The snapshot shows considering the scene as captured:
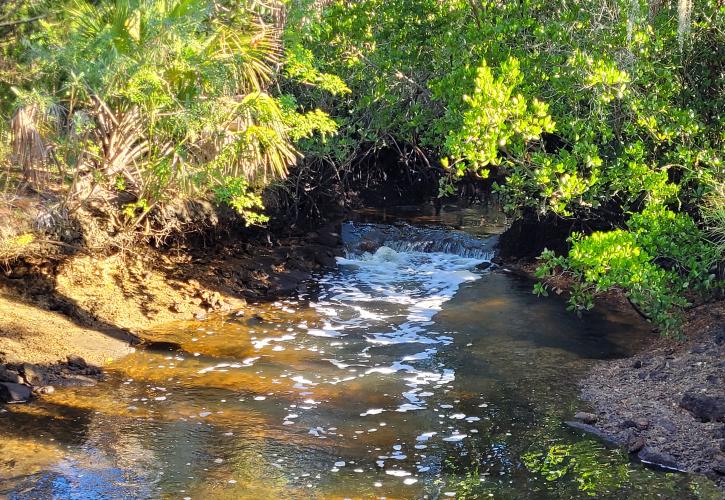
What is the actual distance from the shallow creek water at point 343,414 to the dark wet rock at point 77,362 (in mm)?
429

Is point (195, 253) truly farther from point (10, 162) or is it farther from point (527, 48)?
point (527, 48)

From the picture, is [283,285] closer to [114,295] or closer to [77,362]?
[114,295]

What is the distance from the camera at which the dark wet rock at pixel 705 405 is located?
8.59 m

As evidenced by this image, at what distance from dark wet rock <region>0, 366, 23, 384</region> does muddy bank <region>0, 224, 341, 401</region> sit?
1 centimetres

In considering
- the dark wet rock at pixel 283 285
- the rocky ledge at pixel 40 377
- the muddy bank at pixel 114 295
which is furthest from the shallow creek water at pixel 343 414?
the dark wet rock at pixel 283 285

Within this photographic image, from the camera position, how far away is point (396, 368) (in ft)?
36.2

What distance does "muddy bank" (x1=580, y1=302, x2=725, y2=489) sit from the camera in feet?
26.6

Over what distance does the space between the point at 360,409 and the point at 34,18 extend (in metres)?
5.94

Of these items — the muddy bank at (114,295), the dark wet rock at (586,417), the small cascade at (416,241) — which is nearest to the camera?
the dark wet rock at (586,417)

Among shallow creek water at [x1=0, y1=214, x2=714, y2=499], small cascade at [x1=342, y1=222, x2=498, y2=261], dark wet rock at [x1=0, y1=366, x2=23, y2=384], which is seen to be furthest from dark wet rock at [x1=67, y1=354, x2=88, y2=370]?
small cascade at [x1=342, y1=222, x2=498, y2=261]

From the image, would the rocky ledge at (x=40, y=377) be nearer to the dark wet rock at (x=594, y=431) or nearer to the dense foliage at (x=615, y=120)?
the dense foliage at (x=615, y=120)

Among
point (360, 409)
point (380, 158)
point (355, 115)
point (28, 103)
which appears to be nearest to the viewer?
point (360, 409)

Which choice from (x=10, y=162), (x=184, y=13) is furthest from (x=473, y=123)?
(x=10, y=162)

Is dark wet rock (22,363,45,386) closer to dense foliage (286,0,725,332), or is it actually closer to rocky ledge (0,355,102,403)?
rocky ledge (0,355,102,403)
